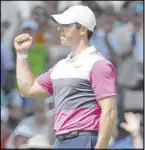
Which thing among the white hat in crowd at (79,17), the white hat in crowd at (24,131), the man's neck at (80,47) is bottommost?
the white hat in crowd at (24,131)

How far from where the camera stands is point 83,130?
518cm

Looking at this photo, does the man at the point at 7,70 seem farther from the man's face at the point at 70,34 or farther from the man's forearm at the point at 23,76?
the man's face at the point at 70,34

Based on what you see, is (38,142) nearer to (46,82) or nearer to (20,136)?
(20,136)

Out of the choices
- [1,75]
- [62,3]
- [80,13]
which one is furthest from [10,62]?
[80,13]

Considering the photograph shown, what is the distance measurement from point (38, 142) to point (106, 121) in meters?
3.62

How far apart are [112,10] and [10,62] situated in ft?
5.16

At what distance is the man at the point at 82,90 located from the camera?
5.06 m

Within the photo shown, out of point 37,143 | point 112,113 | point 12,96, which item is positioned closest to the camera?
point 112,113

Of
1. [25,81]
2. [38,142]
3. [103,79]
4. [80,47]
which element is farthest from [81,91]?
[38,142]

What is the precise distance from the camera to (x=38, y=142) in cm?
853

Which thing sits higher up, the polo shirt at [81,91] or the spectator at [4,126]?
the polo shirt at [81,91]

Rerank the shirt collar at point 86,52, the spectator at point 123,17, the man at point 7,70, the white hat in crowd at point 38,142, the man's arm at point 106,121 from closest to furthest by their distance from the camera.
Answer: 1. the man's arm at point 106,121
2. the shirt collar at point 86,52
3. the white hat in crowd at point 38,142
4. the man at point 7,70
5. the spectator at point 123,17

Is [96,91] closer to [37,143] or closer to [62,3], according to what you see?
[37,143]

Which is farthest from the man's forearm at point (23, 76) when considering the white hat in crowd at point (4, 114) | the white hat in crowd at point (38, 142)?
the white hat in crowd at point (4, 114)
